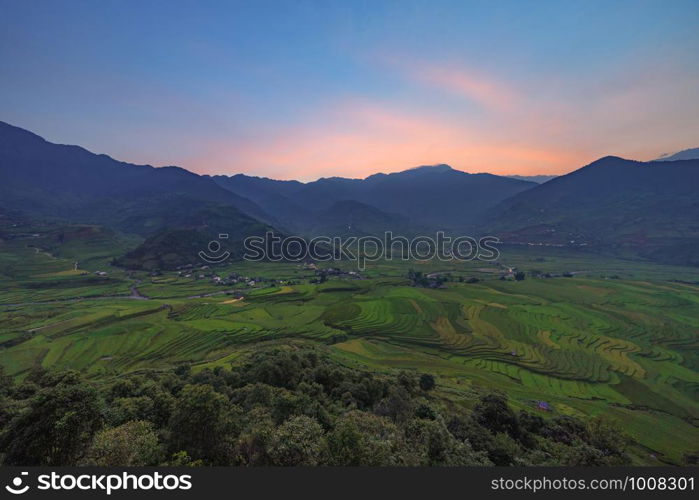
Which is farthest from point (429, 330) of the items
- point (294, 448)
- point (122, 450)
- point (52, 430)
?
point (52, 430)

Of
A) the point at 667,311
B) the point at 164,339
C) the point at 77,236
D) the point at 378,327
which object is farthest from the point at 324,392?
the point at 77,236

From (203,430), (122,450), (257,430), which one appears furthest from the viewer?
(203,430)

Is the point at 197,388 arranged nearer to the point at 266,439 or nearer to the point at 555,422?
the point at 266,439

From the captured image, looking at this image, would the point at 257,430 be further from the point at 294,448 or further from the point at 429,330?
the point at 429,330

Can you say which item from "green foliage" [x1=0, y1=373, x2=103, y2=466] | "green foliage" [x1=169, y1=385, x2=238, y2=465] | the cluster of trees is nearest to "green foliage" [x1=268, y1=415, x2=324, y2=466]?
the cluster of trees

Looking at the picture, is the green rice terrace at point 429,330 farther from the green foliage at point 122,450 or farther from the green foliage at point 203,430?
the green foliage at point 122,450
